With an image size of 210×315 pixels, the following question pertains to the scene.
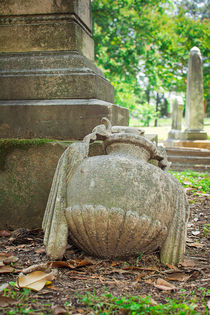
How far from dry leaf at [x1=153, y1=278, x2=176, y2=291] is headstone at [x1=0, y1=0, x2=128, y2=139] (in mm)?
1668

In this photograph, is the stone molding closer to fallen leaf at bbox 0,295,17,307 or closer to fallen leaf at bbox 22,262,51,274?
fallen leaf at bbox 22,262,51,274

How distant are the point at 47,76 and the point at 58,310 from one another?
2407mm

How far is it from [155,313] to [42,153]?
1.73 m

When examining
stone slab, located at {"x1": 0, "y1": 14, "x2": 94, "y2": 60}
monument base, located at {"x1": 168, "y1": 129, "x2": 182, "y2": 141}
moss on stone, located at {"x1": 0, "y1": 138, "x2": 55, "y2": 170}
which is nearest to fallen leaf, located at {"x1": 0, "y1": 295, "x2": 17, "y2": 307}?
moss on stone, located at {"x1": 0, "y1": 138, "x2": 55, "y2": 170}

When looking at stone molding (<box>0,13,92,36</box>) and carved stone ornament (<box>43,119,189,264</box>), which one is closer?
carved stone ornament (<box>43,119,189,264</box>)

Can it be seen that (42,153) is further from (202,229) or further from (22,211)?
(202,229)

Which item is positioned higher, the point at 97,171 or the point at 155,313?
the point at 97,171

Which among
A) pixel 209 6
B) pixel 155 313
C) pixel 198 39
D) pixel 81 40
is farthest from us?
pixel 209 6

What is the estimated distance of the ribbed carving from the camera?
6.02ft

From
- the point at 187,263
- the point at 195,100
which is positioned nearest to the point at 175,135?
the point at 195,100

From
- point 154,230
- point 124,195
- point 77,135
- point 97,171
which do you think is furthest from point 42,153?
point 154,230

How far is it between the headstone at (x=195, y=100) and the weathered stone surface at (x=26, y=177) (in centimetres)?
926

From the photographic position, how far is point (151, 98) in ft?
127

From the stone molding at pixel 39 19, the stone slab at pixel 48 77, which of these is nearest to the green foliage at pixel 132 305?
the stone slab at pixel 48 77
